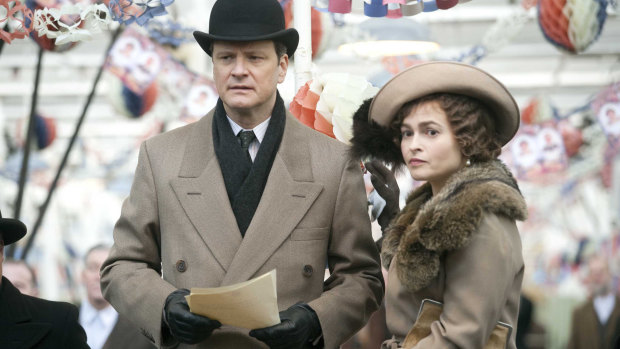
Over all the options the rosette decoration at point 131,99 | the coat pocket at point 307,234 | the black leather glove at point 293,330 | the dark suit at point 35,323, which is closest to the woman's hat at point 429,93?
the coat pocket at point 307,234

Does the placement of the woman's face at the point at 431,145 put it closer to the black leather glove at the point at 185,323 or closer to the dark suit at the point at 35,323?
the black leather glove at the point at 185,323

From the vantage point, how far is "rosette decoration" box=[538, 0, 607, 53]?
201 inches

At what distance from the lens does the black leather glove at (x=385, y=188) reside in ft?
8.99

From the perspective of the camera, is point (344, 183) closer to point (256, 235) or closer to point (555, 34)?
point (256, 235)

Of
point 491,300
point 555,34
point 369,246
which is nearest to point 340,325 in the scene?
point 369,246

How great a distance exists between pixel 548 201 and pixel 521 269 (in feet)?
10.1

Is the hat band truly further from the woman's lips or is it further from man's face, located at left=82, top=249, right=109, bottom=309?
man's face, located at left=82, top=249, right=109, bottom=309

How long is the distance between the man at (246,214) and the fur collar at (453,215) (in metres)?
0.34

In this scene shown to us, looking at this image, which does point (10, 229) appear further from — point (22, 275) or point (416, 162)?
point (22, 275)

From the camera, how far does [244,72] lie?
245 cm

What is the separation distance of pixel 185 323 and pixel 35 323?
0.80m

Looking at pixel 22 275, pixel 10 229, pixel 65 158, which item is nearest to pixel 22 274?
pixel 22 275

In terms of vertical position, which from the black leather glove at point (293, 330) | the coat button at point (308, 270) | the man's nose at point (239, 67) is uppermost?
the man's nose at point (239, 67)

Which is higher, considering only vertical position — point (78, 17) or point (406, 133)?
point (78, 17)
